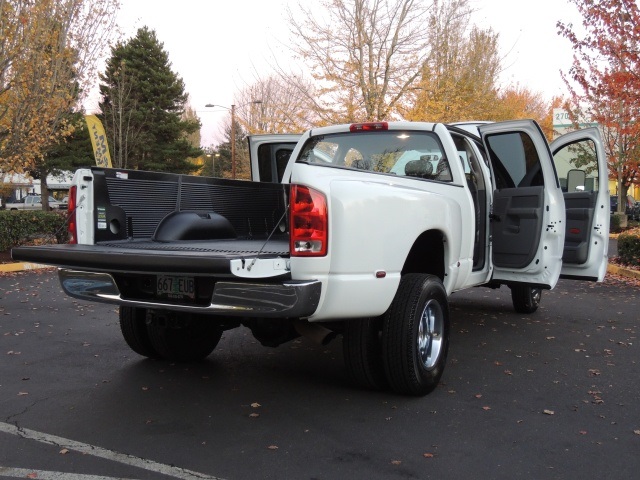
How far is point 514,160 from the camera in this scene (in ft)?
21.0

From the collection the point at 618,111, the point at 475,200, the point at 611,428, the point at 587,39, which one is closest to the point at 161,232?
the point at 475,200

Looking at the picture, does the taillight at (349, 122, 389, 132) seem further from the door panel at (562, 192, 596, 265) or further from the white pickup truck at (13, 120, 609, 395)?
the door panel at (562, 192, 596, 265)

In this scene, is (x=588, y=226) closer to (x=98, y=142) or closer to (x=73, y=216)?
(x=73, y=216)

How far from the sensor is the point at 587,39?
1249cm

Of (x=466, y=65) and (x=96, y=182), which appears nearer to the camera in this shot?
(x=96, y=182)

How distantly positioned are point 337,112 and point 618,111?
375 inches

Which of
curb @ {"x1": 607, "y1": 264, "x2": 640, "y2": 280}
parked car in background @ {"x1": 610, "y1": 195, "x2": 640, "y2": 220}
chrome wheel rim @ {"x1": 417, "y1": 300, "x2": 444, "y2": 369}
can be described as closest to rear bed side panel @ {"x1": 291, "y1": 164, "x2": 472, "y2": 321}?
chrome wheel rim @ {"x1": 417, "y1": 300, "x2": 444, "y2": 369}

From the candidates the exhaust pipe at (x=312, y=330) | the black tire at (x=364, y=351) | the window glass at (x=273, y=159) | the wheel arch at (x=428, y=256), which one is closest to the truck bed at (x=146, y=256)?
the exhaust pipe at (x=312, y=330)

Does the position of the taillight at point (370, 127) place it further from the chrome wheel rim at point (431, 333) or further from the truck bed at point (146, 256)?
the chrome wheel rim at point (431, 333)

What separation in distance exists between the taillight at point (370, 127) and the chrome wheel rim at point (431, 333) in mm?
1827

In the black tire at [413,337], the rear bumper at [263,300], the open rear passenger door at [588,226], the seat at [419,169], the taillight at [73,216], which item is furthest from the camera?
the open rear passenger door at [588,226]

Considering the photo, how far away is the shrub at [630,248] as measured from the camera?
40.0 feet

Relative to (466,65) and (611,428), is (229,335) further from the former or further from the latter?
(466,65)

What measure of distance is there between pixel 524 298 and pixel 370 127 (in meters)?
3.45
